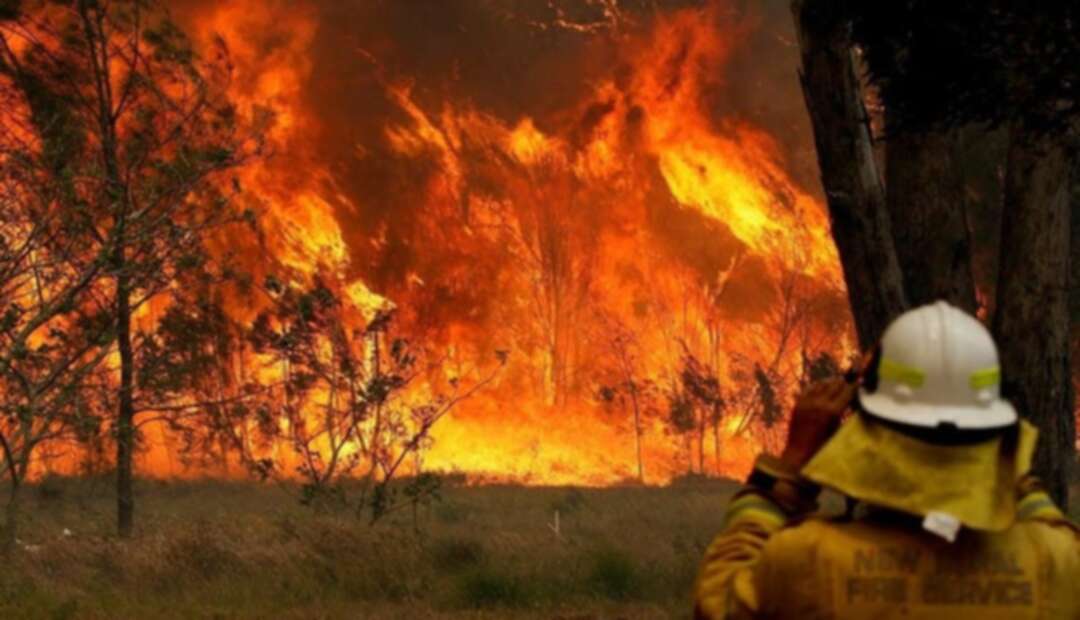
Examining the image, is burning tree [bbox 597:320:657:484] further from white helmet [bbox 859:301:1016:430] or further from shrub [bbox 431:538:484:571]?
white helmet [bbox 859:301:1016:430]

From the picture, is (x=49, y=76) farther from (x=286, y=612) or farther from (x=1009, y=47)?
(x=1009, y=47)

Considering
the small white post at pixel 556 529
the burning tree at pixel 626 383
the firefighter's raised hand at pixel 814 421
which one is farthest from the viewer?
the burning tree at pixel 626 383

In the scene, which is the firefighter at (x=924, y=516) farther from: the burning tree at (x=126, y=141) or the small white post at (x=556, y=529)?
the small white post at (x=556, y=529)

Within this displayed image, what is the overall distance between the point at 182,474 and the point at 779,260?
1774 cm

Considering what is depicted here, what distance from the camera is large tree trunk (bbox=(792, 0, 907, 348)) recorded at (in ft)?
26.1

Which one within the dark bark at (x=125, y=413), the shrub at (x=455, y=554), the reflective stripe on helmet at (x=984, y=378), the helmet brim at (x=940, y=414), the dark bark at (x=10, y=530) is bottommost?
the shrub at (x=455, y=554)

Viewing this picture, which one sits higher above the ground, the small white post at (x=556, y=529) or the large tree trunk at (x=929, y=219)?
the large tree trunk at (x=929, y=219)

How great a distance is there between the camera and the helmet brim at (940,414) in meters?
2.16

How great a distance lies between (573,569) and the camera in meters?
11.2

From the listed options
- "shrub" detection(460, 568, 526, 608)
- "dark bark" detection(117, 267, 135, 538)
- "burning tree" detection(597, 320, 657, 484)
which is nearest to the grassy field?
"shrub" detection(460, 568, 526, 608)

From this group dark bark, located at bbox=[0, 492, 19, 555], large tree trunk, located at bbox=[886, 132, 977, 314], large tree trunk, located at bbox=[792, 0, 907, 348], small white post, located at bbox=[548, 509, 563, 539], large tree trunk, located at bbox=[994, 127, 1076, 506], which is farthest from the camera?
small white post, located at bbox=[548, 509, 563, 539]

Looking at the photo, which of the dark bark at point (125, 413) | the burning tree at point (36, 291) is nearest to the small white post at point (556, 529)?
the dark bark at point (125, 413)

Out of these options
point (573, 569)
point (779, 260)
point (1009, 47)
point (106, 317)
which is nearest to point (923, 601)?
point (1009, 47)

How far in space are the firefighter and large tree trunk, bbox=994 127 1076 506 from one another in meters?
6.25
